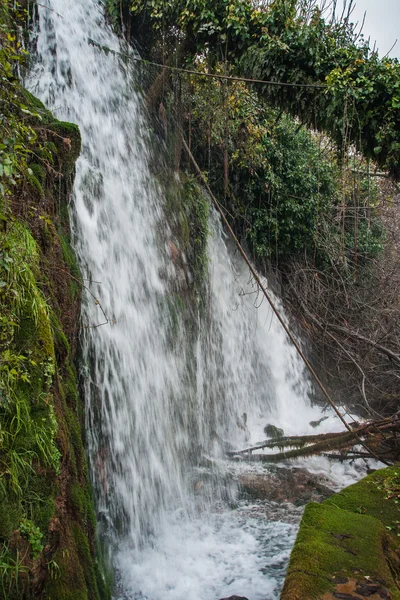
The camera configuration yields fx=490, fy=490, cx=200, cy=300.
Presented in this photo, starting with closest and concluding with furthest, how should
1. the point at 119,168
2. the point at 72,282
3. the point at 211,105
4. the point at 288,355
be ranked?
the point at 72,282, the point at 119,168, the point at 211,105, the point at 288,355

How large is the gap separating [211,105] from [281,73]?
291 centimetres

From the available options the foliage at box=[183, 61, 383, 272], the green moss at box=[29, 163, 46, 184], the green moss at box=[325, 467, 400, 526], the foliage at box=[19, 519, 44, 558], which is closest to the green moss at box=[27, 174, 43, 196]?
the green moss at box=[29, 163, 46, 184]

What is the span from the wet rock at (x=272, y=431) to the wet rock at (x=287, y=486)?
172 centimetres

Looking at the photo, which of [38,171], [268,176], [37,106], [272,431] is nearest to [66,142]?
[37,106]

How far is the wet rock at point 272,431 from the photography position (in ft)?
31.0

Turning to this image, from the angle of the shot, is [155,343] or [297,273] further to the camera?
[297,273]

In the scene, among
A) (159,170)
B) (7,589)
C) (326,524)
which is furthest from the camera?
(159,170)

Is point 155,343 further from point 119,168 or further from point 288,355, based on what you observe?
point 288,355

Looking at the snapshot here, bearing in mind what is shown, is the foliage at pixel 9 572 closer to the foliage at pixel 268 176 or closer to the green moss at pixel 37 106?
the green moss at pixel 37 106

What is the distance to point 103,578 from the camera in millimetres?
4121

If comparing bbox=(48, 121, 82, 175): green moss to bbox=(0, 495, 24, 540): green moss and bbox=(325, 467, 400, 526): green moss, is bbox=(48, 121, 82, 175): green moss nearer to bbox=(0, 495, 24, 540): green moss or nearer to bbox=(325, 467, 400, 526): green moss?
bbox=(0, 495, 24, 540): green moss

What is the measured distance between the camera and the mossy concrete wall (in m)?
2.87

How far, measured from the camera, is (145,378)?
685cm

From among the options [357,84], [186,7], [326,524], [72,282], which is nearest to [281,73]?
[357,84]
